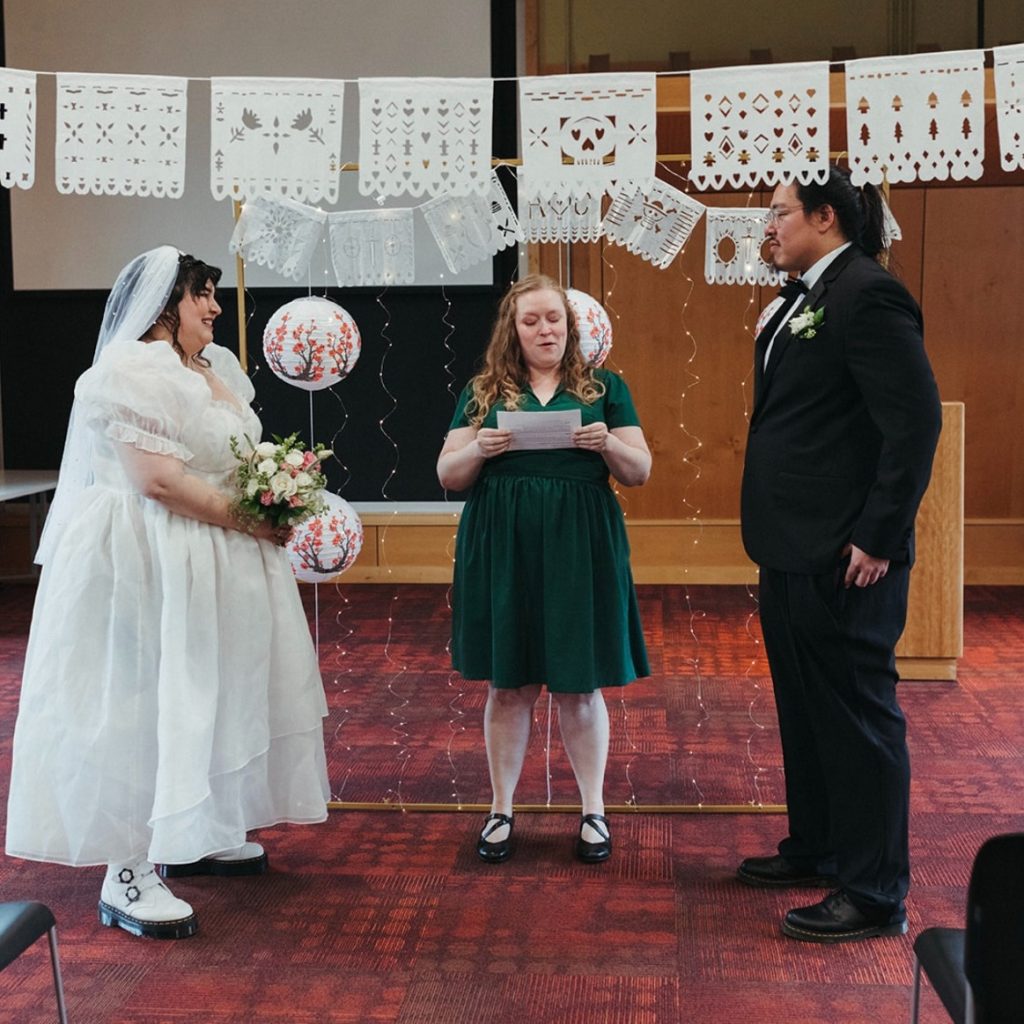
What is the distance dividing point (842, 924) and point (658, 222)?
A: 2186mm

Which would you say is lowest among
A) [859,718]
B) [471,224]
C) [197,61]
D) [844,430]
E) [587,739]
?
[587,739]

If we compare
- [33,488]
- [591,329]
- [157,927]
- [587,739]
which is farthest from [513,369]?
[33,488]

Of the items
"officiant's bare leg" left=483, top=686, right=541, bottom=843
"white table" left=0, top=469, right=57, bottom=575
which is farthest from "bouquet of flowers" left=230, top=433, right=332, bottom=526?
"white table" left=0, top=469, right=57, bottom=575

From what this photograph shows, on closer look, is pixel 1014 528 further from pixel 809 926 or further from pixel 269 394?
pixel 809 926

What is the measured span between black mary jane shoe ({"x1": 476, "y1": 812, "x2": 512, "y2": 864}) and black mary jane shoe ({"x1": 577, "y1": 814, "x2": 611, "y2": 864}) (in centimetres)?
19

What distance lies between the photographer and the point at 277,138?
3086mm

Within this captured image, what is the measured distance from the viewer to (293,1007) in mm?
2619

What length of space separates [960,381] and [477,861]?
539 centimetres

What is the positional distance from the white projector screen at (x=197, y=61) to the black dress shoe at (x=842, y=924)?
5.63 m

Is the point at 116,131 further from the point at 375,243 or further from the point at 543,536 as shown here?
the point at 543,536

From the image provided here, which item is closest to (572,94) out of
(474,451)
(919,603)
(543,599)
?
(474,451)

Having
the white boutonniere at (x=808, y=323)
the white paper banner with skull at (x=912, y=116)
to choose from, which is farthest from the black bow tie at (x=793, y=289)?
Answer: the white paper banner with skull at (x=912, y=116)

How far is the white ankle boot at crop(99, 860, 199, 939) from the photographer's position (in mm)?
2951

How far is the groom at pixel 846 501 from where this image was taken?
269cm
